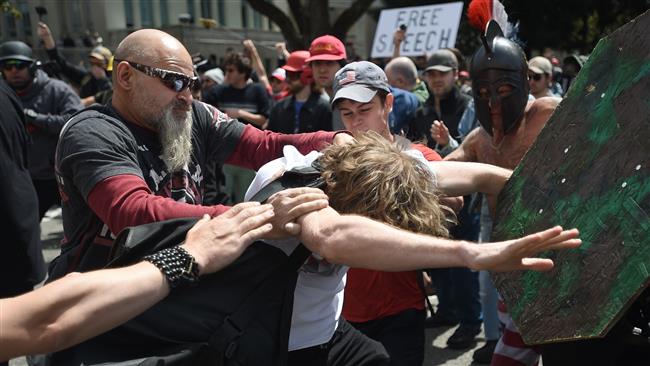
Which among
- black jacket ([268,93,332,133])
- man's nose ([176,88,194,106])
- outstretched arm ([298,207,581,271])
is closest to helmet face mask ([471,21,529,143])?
man's nose ([176,88,194,106])

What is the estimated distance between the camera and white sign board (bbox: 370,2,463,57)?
8.13m

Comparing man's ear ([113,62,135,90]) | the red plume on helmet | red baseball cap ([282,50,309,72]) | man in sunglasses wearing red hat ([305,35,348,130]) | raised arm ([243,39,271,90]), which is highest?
the red plume on helmet

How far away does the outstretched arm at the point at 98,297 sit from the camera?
1.32 metres

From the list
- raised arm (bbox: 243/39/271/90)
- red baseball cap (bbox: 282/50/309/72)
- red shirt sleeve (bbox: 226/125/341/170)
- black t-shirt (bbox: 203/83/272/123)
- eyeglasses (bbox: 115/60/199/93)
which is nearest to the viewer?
eyeglasses (bbox: 115/60/199/93)

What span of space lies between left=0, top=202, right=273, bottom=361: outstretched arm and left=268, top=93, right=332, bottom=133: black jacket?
4.04 metres

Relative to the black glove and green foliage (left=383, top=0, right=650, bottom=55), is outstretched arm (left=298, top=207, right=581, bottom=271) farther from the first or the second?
green foliage (left=383, top=0, right=650, bottom=55)

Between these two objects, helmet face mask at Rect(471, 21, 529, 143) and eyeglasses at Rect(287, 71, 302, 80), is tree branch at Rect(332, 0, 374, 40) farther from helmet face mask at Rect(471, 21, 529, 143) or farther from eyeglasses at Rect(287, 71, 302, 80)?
helmet face mask at Rect(471, 21, 529, 143)

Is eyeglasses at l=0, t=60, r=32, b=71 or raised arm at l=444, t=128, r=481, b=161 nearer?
raised arm at l=444, t=128, r=481, b=161

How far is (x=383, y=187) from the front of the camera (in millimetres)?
1749

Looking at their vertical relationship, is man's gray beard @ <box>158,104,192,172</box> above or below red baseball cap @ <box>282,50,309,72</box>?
above

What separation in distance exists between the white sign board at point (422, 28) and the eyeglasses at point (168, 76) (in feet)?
19.7

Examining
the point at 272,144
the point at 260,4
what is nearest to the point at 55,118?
the point at 272,144

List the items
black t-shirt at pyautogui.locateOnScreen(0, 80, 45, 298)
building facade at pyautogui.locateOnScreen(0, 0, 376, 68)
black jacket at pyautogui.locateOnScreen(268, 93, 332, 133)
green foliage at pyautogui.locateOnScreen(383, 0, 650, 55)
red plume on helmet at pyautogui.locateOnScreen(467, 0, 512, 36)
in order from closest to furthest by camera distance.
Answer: red plume on helmet at pyautogui.locateOnScreen(467, 0, 512, 36) < black t-shirt at pyautogui.locateOnScreen(0, 80, 45, 298) < black jacket at pyautogui.locateOnScreen(268, 93, 332, 133) < green foliage at pyautogui.locateOnScreen(383, 0, 650, 55) < building facade at pyautogui.locateOnScreen(0, 0, 376, 68)

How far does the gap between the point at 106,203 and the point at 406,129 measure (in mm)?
3080
